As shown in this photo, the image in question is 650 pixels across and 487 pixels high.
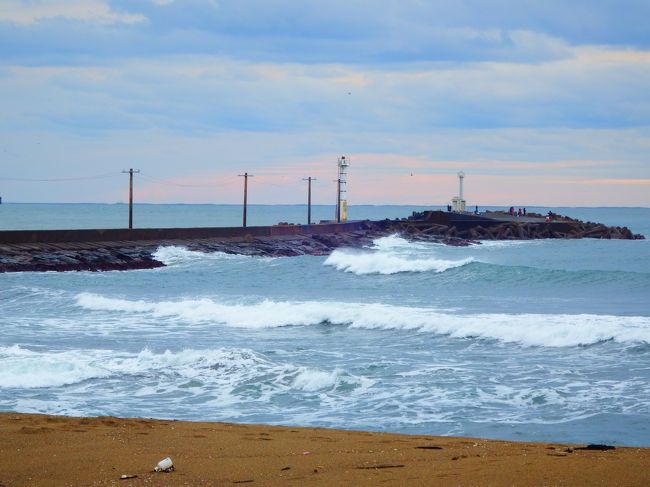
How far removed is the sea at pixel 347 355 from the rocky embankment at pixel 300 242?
191 inches

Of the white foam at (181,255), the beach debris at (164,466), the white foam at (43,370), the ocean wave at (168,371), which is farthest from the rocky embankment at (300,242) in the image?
the beach debris at (164,466)

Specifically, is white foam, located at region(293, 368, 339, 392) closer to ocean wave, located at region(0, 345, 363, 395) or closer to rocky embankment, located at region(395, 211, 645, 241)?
ocean wave, located at region(0, 345, 363, 395)

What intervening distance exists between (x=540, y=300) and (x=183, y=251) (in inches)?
862

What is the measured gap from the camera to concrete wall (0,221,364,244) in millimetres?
37344

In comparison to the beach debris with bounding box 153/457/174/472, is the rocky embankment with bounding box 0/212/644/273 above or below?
above

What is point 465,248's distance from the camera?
57.3m

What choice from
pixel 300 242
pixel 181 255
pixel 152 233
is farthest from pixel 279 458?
pixel 300 242

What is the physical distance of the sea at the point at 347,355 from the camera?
10.2 metres

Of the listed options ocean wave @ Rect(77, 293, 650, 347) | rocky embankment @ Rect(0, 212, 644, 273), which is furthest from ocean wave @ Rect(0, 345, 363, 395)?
rocky embankment @ Rect(0, 212, 644, 273)

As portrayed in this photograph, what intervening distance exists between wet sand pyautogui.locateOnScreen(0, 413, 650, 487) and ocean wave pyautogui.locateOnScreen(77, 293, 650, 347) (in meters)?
8.57

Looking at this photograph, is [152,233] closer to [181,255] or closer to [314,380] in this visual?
[181,255]

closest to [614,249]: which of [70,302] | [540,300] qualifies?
[540,300]

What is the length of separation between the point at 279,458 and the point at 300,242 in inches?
1707

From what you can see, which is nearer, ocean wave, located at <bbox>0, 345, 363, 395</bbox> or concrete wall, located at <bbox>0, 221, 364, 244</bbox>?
ocean wave, located at <bbox>0, 345, 363, 395</bbox>
